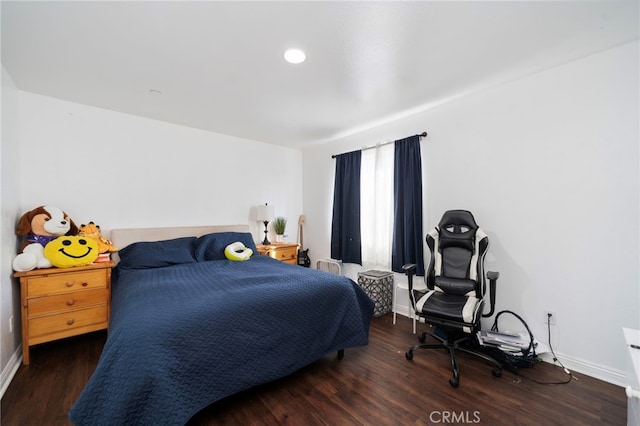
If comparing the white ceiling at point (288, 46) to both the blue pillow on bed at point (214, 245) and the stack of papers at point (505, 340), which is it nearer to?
the blue pillow on bed at point (214, 245)

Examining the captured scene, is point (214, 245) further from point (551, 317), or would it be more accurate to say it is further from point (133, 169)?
point (551, 317)

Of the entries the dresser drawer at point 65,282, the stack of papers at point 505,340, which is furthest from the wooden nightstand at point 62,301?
the stack of papers at point 505,340

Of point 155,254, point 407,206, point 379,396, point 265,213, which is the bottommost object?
point 379,396

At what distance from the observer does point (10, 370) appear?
2.06 meters

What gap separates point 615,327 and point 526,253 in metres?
0.73

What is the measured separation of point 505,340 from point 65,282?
12.5ft

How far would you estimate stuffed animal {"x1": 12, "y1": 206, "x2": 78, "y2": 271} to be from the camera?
2240 millimetres

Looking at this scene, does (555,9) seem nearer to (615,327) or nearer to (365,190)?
(615,327)

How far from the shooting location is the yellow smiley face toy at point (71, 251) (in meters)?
2.36

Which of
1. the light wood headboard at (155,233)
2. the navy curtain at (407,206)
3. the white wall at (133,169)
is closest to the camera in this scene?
the white wall at (133,169)

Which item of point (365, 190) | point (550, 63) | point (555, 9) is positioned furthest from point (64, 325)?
point (550, 63)

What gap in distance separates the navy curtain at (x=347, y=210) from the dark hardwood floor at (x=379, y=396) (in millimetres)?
1783

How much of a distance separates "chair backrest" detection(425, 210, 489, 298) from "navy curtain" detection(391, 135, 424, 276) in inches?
18.0

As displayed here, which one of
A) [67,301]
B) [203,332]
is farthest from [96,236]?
[203,332]
